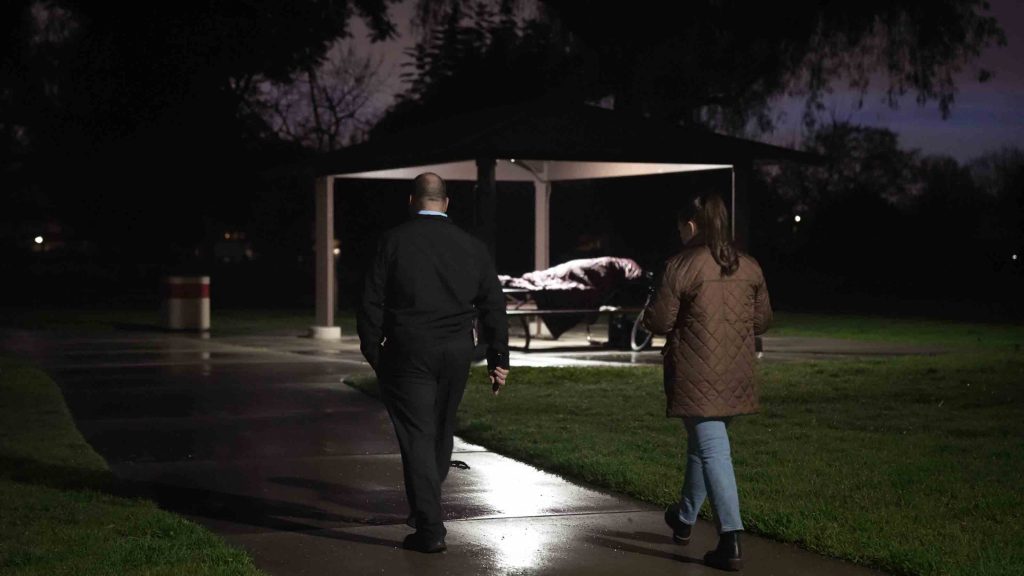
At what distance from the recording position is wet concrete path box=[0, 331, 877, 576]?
24.1 feet

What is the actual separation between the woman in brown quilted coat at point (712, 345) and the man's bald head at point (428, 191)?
1.26 metres

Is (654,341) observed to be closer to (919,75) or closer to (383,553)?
(919,75)

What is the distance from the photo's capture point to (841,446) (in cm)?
1119

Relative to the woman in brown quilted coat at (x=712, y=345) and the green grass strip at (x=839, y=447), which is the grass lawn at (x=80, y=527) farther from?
the green grass strip at (x=839, y=447)

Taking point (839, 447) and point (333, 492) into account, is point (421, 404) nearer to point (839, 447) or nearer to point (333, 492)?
point (333, 492)

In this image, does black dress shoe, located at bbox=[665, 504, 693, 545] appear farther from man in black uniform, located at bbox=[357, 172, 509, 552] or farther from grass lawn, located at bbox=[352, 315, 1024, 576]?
man in black uniform, located at bbox=[357, 172, 509, 552]

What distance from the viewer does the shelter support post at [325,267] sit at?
25.1m

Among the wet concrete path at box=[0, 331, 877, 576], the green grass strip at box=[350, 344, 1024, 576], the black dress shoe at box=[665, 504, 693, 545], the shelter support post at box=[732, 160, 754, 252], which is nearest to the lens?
the wet concrete path at box=[0, 331, 877, 576]

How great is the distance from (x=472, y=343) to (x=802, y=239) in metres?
54.5

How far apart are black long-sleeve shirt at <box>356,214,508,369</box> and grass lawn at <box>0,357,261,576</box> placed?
1.30 meters

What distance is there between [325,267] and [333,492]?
53.5ft

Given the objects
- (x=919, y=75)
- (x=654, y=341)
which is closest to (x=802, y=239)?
(x=919, y=75)

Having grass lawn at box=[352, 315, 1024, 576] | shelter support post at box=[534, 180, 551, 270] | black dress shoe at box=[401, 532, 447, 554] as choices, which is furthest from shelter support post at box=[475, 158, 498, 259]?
black dress shoe at box=[401, 532, 447, 554]

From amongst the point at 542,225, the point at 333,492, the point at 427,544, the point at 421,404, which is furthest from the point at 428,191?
the point at 542,225
